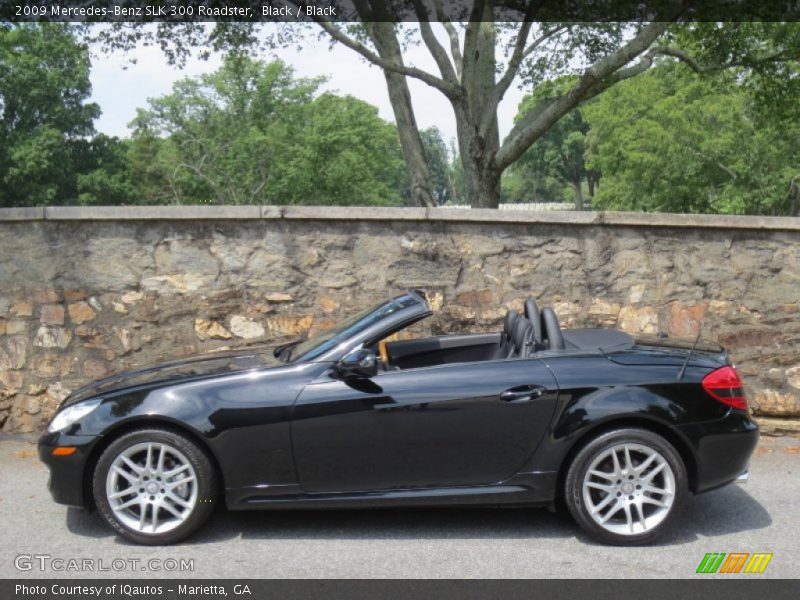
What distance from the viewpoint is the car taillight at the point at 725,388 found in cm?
458

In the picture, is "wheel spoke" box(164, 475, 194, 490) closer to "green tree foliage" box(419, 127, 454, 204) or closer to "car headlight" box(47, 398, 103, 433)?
"car headlight" box(47, 398, 103, 433)

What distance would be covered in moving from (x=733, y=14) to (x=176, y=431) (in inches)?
448

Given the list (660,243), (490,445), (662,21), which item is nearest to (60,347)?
(490,445)

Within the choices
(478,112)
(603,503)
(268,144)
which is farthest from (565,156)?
(603,503)

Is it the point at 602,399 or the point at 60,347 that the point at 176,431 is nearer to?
the point at 602,399

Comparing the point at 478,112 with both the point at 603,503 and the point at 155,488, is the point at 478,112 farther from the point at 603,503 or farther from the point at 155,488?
the point at 155,488

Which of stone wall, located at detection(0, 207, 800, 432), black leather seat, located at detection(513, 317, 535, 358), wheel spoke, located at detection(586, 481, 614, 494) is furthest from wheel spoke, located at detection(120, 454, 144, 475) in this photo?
stone wall, located at detection(0, 207, 800, 432)

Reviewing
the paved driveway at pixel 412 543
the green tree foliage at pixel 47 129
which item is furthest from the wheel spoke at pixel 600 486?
the green tree foliage at pixel 47 129

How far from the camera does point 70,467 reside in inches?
175

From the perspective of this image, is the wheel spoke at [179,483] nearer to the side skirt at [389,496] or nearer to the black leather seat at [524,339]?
the side skirt at [389,496]

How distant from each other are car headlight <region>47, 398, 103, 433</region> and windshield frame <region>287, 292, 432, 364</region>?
1.11 meters

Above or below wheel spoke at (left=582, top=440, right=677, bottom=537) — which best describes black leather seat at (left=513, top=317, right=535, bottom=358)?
above

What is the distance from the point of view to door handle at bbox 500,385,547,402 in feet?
14.6

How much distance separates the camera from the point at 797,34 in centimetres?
1378
